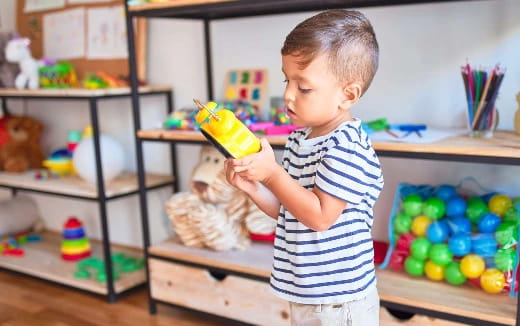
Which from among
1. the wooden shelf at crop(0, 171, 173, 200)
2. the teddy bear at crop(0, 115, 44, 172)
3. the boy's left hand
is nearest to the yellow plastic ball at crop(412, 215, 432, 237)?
the boy's left hand

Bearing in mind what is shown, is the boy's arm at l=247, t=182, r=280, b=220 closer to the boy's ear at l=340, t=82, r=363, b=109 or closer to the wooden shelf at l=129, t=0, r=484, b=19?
the boy's ear at l=340, t=82, r=363, b=109

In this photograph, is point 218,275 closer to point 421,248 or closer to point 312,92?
point 421,248

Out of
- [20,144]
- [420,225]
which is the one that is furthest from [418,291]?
[20,144]

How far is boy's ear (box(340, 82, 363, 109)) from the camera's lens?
2.96ft

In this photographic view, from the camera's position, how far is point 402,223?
1592 millimetres

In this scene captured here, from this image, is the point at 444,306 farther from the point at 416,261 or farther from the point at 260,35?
the point at 260,35

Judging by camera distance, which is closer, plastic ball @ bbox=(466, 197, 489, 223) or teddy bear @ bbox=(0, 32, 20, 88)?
plastic ball @ bbox=(466, 197, 489, 223)

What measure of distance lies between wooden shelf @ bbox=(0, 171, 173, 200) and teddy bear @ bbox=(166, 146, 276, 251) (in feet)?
0.96

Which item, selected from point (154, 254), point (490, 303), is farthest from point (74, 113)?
point (490, 303)

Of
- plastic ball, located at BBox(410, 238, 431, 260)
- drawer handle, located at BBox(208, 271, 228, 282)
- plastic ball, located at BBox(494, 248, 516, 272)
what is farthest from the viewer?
drawer handle, located at BBox(208, 271, 228, 282)

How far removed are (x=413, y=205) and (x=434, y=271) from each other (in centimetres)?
19

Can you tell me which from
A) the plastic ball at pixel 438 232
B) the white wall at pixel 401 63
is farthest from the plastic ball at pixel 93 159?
the plastic ball at pixel 438 232

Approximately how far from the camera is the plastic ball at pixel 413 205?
1.57 meters

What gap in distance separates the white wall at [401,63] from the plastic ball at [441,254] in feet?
0.89
